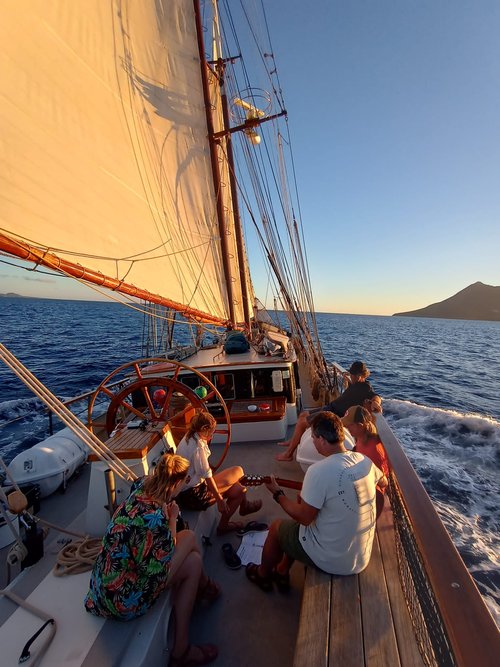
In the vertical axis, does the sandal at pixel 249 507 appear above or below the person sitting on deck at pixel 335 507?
below

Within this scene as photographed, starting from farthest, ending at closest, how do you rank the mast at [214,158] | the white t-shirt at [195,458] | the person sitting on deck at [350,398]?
the mast at [214,158], the person sitting on deck at [350,398], the white t-shirt at [195,458]

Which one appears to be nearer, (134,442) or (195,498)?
(195,498)

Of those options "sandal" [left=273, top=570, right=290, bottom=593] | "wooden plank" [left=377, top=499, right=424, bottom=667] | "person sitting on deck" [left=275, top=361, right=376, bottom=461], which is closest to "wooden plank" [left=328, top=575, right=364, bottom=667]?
"wooden plank" [left=377, top=499, right=424, bottom=667]

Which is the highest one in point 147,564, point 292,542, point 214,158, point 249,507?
point 214,158

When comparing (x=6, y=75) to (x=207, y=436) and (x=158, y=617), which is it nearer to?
(x=207, y=436)

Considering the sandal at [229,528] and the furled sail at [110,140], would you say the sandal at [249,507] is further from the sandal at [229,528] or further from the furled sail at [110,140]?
the furled sail at [110,140]

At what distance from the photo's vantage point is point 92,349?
2928 cm

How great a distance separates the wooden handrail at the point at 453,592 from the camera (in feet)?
3.94

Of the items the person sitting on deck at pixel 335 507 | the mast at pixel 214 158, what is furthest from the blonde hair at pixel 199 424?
the mast at pixel 214 158

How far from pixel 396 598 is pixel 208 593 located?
146cm

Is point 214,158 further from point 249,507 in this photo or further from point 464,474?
point 464,474

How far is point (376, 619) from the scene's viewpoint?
191 cm

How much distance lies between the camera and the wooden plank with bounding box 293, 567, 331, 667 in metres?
1.72

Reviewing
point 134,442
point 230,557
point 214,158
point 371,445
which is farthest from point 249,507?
point 214,158
